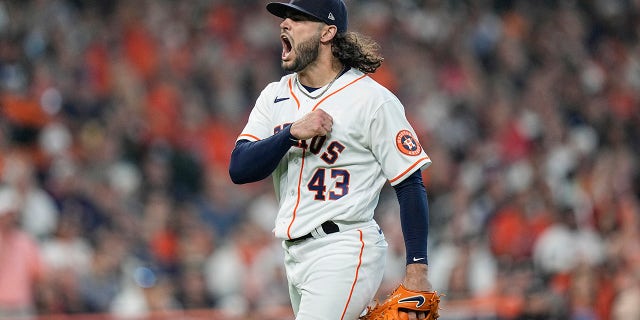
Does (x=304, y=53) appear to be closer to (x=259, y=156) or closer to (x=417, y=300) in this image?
(x=259, y=156)

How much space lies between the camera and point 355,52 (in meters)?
4.11

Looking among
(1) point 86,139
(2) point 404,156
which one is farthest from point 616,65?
(2) point 404,156

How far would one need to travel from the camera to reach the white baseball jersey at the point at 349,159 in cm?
390

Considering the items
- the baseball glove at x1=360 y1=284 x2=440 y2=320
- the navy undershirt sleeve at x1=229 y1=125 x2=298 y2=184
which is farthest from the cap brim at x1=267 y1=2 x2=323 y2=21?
the baseball glove at x1=360 y1=284 x2=440 y2=320

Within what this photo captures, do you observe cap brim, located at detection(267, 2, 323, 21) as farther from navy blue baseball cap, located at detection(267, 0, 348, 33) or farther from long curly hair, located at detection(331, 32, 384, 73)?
long curly hair, located at detection(331, 32, 384, 73)

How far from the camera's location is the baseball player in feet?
12.6

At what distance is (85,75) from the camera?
986cm

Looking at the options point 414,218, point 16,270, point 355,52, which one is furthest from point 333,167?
point 16,270

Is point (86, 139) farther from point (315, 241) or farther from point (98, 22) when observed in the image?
point (315, 241)

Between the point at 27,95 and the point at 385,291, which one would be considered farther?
the point at 27,95

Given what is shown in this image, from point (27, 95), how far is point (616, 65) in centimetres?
680

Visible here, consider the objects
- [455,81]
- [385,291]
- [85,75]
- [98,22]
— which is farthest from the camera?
[455,81]

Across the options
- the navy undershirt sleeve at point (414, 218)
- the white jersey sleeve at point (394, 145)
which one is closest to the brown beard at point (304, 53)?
the white jersey sleeve at point (394, 145)

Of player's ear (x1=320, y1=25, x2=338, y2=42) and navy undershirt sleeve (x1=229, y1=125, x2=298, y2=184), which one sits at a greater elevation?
player's ear (x1=320, y1=25, x2=338, y2=42)
